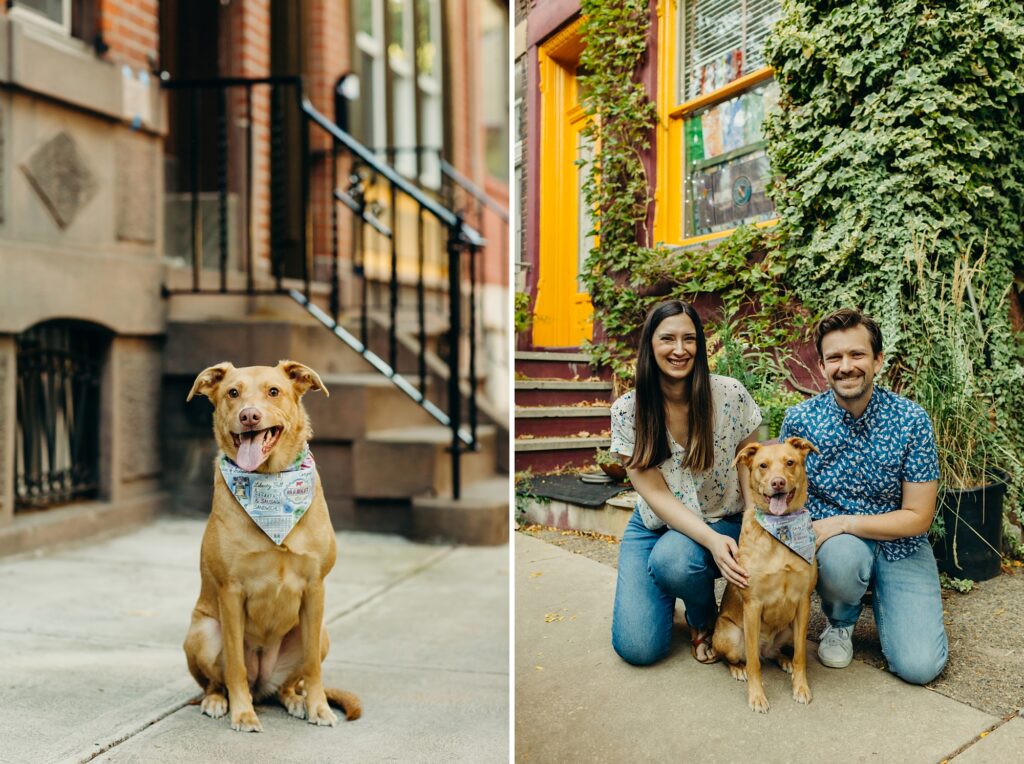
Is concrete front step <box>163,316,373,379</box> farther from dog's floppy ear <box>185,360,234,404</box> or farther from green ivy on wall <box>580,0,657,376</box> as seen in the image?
green ivy on wall <box>580,0,657,376</box>

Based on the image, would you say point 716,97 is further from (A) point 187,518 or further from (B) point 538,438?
(A) point 187,518

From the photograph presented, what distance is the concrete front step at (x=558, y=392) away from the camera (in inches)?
87.1

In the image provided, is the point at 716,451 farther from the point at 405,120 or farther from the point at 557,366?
the point at 405,120

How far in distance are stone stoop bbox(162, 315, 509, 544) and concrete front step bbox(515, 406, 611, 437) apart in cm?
306

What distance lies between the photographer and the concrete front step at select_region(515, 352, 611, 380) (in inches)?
87.7

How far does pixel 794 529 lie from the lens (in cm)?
217

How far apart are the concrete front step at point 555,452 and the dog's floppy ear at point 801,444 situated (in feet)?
1.52

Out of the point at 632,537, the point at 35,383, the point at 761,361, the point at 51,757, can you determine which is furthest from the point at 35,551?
the point at 761,361

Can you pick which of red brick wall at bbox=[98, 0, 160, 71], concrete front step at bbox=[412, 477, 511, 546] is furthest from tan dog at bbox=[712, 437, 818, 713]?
red brick wall at bbox=[98, 0, 160, 71]

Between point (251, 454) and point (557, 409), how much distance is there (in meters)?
0.81

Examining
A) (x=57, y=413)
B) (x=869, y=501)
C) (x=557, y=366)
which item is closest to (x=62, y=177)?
(x=57, y=413)

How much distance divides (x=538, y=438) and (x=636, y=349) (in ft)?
1.03

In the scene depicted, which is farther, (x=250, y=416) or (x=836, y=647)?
(x=250, y=416)

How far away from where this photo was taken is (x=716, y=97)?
85.5 inches
